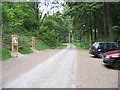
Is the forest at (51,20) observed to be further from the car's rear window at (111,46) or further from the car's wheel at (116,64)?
the car's wheel at (116,64)

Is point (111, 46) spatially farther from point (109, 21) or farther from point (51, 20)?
point (51, 20)

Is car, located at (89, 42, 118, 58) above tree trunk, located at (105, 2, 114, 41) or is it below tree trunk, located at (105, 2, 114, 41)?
below

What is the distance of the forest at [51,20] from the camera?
96.6 feet

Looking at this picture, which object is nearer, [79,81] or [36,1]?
[79,81]

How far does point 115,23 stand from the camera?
113 feet

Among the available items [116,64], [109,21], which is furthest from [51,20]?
[116,64]

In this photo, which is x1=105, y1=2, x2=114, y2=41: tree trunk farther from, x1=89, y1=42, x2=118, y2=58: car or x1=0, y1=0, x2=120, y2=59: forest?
x1=89, y1=42, x2=118, y2=58: car

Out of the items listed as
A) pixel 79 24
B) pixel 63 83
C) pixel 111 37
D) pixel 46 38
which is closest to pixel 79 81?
pixel 63 83

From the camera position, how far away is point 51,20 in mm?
54312

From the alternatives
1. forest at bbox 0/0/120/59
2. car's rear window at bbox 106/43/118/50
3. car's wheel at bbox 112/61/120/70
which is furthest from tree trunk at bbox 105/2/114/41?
car's wheel at bbox 112/61/120/70

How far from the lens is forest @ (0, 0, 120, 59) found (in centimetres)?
2945

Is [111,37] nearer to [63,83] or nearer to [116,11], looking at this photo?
[116,11]

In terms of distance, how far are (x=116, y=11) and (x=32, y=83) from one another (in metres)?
25.9

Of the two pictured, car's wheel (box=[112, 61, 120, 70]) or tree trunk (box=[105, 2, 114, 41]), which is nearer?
car's wheel (box=[112, 61, 120, 70])
